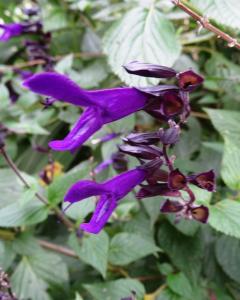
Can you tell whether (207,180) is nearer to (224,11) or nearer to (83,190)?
(83,190)

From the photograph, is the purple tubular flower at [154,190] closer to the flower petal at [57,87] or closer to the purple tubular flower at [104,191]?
the purple tubular flower at [104,191]

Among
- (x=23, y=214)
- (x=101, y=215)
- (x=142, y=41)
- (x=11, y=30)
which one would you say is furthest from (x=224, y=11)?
(x=11, y=30)

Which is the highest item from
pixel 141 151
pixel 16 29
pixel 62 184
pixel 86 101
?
pixel 86 101

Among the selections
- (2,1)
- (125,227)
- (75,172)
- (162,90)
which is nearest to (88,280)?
(125,227)

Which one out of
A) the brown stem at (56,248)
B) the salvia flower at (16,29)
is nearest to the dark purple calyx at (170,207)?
the brown stem at (56,248)

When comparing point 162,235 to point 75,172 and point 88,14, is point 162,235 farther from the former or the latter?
point 88,14
